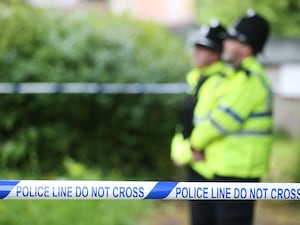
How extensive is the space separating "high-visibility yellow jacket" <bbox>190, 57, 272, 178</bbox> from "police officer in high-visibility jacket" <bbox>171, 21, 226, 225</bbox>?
76mm

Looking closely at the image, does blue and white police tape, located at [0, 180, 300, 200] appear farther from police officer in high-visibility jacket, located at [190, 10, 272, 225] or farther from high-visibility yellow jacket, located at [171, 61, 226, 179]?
high-visibility yellow jacket, located at [171, 61, 226, 179]

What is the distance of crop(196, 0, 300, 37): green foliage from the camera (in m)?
7.88

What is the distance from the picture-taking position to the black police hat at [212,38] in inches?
164

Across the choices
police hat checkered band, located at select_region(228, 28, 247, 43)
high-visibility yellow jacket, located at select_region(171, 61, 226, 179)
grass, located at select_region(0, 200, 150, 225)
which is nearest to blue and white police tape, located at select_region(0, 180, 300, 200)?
high-visibility yellow jacket, located at select_region(171, 61, 226, 179)

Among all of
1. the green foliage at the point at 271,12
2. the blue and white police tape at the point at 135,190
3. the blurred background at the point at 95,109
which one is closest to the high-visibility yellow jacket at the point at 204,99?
the blue and white police tape at the point at 135,190

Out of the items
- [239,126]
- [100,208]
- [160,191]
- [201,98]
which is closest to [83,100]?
[100,208]

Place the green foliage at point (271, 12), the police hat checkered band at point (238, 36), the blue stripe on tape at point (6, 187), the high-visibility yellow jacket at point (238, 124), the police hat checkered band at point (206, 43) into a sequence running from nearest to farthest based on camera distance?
the blue stripe on tape at point (6, 187) < the high-visibility yellow jacket at point (238, 124) < the police hat checkered band at point (238, 36) < the police hat checkered band at point (206, 43) < the green foliage at point (271, 12)

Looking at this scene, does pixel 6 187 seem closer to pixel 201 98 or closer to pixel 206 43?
pixel 201 98

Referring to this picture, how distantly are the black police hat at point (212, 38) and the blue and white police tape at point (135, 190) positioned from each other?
5.11 feet

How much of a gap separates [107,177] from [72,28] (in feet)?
4.81

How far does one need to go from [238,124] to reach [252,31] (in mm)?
562

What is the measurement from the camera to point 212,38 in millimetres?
4219

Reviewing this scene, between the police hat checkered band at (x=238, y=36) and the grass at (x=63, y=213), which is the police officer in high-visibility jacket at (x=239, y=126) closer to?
the police hat checkered band at (x=238, y=36)

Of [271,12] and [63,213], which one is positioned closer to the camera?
[63,213]
